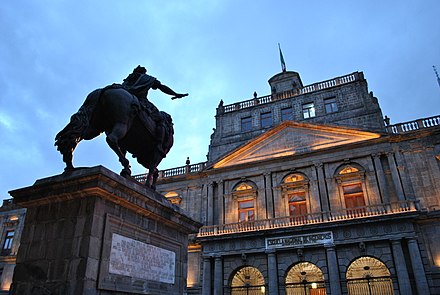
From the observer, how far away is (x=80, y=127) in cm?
563

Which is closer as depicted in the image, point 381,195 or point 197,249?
point 381,195

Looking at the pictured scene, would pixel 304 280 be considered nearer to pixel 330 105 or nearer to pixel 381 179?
pixel 381 179

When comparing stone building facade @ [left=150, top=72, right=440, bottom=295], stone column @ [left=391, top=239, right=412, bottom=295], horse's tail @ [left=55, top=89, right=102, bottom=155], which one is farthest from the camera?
stone building facade @ [left=150, top=72, right=440, bottom=295]

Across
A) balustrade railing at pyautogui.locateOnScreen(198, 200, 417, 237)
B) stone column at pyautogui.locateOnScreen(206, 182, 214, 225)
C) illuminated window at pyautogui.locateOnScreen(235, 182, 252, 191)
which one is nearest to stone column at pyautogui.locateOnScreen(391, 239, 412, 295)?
balustrade railing at pyautogui.locateOnScreen(198, 200, 417, 237)

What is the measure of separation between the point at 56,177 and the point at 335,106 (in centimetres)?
2586

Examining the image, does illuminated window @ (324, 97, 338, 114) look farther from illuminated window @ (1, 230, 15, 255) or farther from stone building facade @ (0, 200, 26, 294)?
illuminated window @ (1, 230, 15, 255)

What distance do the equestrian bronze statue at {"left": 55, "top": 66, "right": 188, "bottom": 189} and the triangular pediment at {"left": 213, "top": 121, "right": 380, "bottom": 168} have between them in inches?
788

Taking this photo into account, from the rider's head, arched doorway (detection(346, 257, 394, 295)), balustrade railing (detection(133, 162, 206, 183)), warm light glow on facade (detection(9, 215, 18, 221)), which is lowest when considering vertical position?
arched doorway (detection(346, 257, 394, 295))

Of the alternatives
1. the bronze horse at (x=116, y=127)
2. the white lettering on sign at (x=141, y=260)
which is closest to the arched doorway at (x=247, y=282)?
the white lettering on sign at (x=141, y=260)

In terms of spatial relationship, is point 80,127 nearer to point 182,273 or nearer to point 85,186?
point 85,186

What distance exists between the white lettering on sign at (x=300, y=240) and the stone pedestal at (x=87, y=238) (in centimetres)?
1828

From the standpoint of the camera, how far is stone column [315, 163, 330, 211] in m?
23.7

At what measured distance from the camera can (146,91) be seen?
6.95 metres

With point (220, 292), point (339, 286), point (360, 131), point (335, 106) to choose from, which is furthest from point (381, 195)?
point (220, 292)
